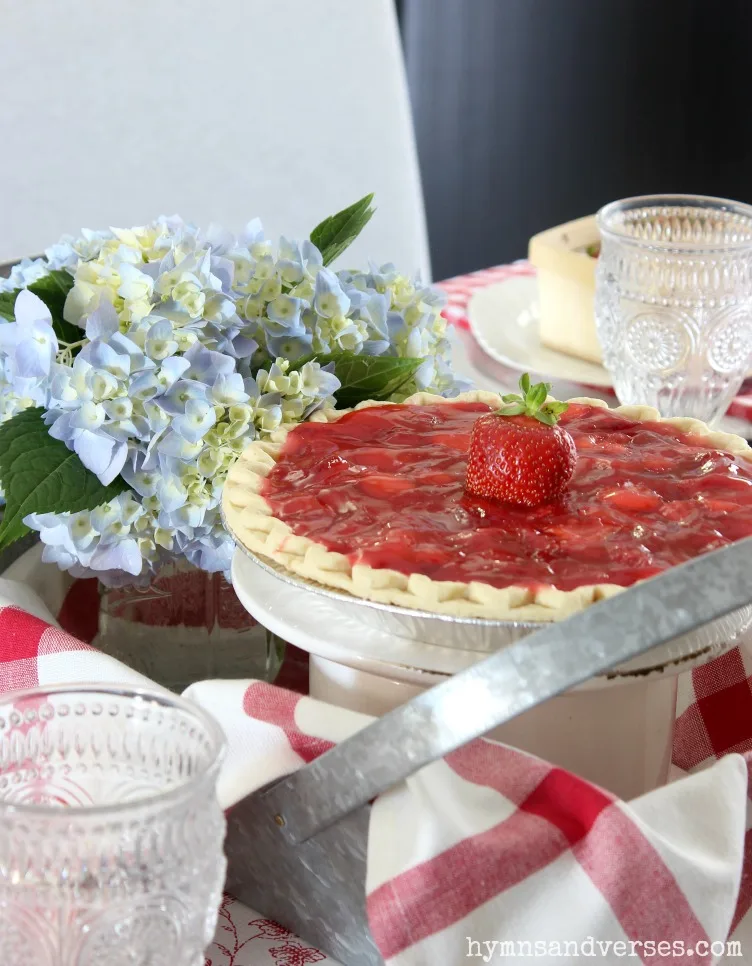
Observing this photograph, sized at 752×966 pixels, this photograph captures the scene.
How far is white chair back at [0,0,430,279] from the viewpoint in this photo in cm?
185

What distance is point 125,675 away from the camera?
0.73m

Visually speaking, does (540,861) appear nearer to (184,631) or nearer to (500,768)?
(500,768)

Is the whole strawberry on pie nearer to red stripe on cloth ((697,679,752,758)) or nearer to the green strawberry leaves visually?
the green strawberry leaves

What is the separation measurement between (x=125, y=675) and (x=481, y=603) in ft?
0.75

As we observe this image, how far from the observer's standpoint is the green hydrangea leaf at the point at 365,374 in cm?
94

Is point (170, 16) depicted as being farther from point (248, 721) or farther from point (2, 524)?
point (248, 721)

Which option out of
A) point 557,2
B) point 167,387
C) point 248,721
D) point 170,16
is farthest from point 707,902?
point 557,2

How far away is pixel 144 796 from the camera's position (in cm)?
54

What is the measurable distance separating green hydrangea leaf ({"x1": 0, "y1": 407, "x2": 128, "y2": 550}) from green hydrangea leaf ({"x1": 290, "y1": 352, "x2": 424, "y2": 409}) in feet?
0.66

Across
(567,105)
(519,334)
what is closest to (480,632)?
(519,334)

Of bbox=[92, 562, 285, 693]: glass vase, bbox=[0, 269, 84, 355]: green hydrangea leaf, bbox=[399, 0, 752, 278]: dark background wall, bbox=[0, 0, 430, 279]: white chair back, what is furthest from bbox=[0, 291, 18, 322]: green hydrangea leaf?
bbox=[399, 0, 752, 278]: dark background wall

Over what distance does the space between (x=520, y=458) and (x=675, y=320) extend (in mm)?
484

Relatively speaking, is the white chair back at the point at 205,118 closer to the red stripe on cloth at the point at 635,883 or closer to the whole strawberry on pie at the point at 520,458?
the whole strawberry on pie at the point at 520,458

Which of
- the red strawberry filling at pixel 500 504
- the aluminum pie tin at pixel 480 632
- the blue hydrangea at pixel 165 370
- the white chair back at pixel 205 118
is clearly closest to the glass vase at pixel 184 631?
the blue hydrangea at pixel 165 370
